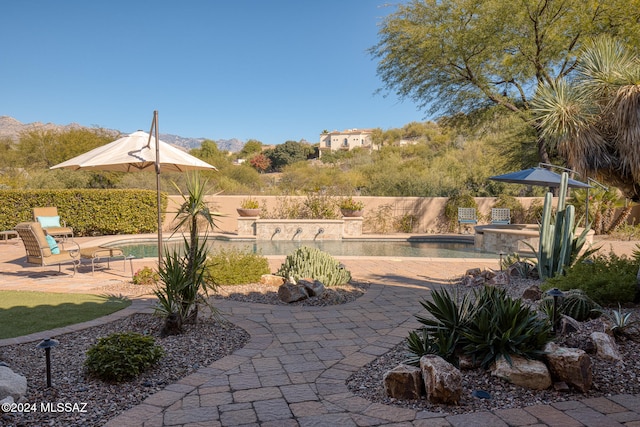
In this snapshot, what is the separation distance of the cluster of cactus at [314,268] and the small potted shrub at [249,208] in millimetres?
8005

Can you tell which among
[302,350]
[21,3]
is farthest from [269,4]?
[302,350]

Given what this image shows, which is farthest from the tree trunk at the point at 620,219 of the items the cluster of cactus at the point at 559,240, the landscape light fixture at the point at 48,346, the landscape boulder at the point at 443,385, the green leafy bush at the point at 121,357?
the landscape light fixture at the point at 48,346

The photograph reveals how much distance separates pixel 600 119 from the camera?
5613 millimetres

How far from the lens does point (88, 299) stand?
5.35 m

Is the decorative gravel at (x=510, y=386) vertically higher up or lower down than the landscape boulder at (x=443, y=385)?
lower down

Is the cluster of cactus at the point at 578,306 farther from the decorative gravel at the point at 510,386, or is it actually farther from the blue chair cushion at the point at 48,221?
the blue chair cushion at the point at 48,221

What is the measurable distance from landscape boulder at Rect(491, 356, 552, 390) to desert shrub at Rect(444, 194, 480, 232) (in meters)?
13.3

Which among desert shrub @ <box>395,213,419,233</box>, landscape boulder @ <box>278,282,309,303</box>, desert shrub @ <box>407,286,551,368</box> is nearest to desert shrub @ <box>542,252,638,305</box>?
desert shrub @ <box>407,286,551,368</box>

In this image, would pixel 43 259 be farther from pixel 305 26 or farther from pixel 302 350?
pixel 305 26

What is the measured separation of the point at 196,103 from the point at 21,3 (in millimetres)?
26314

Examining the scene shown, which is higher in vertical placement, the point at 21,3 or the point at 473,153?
the point at 21,3

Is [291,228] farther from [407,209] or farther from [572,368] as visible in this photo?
[572,368]

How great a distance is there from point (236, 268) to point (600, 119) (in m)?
5.59

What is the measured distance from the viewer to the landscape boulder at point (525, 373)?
2713 mm
